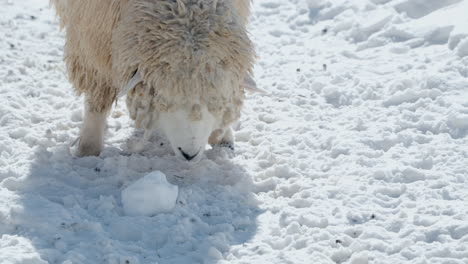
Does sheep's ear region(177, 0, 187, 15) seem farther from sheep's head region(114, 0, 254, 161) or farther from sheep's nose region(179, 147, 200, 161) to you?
sheep's nose region(179, 147, 200, 161)

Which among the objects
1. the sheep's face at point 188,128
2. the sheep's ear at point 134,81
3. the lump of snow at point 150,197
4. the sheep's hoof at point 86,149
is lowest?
the sheep's hoof at point 86,149

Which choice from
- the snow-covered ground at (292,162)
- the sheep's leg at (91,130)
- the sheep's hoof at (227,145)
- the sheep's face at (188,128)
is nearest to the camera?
the snow-covered ground at (292,162)

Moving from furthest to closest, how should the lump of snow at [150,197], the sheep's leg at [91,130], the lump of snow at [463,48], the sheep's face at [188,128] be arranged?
1. the lump of snow at [463,48]
2. the sheep's leg at [91,130]
3. the sheep's face at [188,128]
4. the lump of snow at [150,197]

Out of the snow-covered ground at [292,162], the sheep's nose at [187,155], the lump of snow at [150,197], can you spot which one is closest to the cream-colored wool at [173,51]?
the sheep's nose at [187,155]

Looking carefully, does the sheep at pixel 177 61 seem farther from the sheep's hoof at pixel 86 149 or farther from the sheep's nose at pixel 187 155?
the sheep's hoof at pixel 86 149

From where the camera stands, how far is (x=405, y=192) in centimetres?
489

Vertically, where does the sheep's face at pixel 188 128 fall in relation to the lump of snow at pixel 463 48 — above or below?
below

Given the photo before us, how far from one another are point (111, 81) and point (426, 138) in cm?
221

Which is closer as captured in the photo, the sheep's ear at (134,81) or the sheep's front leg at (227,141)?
the sheep's ear at (134,81)

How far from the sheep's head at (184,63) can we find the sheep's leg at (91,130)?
0.67 m

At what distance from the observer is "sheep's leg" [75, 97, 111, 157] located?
564 centimetres

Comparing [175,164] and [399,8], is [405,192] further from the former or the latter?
[399,8]

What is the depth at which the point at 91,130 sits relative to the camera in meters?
5.65

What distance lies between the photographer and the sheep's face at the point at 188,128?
485 cm
